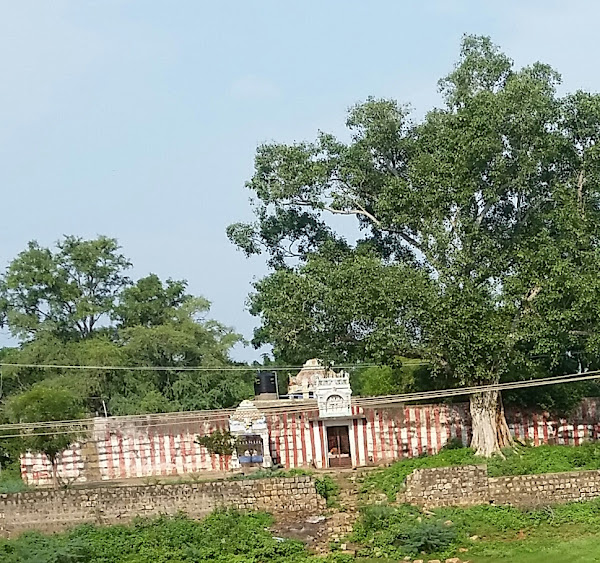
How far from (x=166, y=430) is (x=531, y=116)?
44.4ft

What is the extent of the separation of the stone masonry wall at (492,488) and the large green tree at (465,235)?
374 centimetres

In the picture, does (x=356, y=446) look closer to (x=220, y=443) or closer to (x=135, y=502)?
(x=220, y=443)

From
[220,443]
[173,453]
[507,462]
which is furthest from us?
[173,453]

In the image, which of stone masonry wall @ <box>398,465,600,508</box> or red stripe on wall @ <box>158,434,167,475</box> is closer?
stone masonry wall @ <box>398,465,600,508</box>

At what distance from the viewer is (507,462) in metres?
21.9

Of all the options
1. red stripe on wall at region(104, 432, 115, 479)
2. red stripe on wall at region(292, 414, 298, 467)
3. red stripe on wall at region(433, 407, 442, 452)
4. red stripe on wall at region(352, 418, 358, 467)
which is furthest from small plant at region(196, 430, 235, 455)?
red stripe on wall at region(433, 407, 442, 452)

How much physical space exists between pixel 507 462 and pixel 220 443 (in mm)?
8196

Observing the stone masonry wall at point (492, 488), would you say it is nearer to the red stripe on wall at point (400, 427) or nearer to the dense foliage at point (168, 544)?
the dense foliage at point (168, 544)

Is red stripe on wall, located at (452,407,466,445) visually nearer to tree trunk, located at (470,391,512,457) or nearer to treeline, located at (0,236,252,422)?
tree trunk, located at (470,391,512,457)

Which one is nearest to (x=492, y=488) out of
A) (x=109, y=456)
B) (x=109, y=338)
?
(x=109, y=456)

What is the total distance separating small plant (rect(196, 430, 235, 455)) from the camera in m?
25.3

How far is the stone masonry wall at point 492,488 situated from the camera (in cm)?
1834

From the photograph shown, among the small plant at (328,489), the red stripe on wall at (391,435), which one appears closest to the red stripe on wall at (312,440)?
the red stripe on wall at (391,435)

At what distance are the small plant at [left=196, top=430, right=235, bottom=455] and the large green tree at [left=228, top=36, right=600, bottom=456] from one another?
320cm
